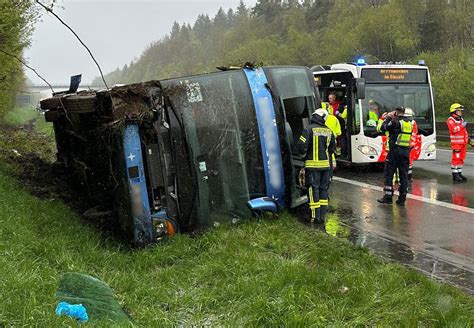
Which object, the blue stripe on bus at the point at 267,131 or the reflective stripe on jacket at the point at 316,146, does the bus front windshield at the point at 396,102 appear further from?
the blue stripe on bus at the point at 267,131

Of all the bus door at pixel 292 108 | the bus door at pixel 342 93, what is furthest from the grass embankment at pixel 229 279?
the bus door at pixel 342 93

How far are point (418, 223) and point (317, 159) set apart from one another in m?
1.68

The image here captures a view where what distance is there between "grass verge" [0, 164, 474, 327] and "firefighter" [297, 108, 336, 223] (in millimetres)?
699

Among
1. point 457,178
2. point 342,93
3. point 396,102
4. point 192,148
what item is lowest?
point 457,178

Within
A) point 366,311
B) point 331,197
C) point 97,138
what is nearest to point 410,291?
point 366,311

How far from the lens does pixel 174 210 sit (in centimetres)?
563

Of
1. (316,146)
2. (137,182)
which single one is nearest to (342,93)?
(316,146)

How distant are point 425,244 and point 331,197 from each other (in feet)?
9.89

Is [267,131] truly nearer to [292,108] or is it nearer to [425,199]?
[292,108]

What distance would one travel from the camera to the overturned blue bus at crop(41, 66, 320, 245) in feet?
17.7

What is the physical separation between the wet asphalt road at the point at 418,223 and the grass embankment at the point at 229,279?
1.85 feet

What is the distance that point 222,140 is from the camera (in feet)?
19.2

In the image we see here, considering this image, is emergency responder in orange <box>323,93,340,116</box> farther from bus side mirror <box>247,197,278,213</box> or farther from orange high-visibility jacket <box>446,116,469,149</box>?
bus side mirror <box>247,197,278,213</box>

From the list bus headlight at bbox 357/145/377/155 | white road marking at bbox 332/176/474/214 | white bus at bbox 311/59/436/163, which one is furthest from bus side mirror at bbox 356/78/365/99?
white road marking at bbox 332/176/474/214
